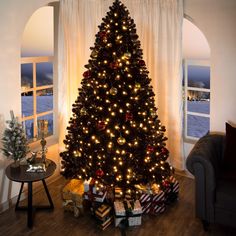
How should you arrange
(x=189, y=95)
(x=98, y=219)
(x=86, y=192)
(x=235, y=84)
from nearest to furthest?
(x=98, y=219)
(x=86, y=192)
(x=235, y=84)
(x=189, y=95)

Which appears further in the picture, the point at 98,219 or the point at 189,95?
the point at 189,95

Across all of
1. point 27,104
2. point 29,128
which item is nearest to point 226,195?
point 29,128

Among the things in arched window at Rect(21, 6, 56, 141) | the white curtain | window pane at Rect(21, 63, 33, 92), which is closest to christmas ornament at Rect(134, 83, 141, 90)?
the white curtain

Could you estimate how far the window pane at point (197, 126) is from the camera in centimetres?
524

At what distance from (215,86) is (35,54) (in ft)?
7.69

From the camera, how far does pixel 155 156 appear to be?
4.13 metres

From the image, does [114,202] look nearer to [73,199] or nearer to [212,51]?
[73,199]

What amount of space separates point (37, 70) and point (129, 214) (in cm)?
230

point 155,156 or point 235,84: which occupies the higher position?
point 235,84

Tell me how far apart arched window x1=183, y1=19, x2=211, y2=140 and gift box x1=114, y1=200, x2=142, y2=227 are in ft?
5.78

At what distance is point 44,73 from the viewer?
509 centimetres

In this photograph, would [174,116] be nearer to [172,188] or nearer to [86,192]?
[172,188]

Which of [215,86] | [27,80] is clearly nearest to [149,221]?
[215,86]

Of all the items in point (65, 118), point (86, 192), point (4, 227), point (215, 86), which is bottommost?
point (4, 227)
